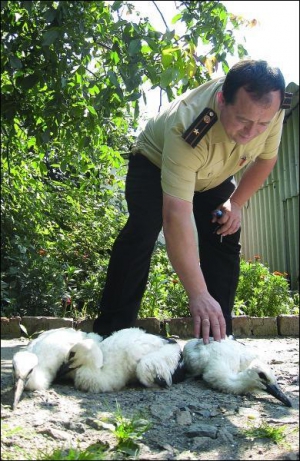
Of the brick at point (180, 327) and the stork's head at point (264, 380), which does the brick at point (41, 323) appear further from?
the stork's head at point (264, 380)

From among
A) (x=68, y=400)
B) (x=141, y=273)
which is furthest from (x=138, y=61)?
(x=68, y=400)

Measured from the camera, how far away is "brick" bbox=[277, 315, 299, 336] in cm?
533

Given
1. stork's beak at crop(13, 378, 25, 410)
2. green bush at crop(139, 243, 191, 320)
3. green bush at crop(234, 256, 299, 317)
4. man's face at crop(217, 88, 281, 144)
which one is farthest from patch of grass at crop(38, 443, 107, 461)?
green bush at crop(234, 256, 299, 317)

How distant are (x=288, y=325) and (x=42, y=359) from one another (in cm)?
276

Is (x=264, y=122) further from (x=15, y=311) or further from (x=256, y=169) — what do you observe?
(x=15, y=311)

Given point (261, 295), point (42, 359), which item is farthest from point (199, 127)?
point (261, 295)

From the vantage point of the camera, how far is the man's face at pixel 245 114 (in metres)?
2.85

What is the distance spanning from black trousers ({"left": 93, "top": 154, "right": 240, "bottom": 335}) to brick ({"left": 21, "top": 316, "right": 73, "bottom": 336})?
49 cm

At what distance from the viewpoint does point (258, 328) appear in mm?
5383

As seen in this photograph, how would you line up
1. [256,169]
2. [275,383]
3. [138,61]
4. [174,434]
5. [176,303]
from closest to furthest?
[174,434], [138,61], [275,383], [256,169], [176,303]

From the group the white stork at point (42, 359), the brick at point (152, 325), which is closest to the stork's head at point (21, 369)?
the white stork at point (42, 359)

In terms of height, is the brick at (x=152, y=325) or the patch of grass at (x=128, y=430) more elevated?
the brick at (x=152, y=325)

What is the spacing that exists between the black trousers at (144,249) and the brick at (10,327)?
532 millimetres

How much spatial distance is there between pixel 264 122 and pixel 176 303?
303 cm
